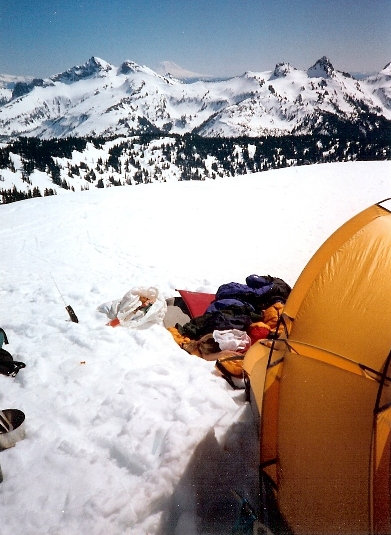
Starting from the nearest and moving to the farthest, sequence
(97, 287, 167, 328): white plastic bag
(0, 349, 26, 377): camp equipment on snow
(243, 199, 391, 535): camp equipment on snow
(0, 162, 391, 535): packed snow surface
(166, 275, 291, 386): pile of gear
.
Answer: (243, 199, 391, 535): camp equipment on snow, (0, 162, 391, 535): packed snow surface, (0, 349, 26, 377): camp equipment on snow, (166, 275, 291, 386): pile of gear, (97, 287, 167, 328): white plastic bag

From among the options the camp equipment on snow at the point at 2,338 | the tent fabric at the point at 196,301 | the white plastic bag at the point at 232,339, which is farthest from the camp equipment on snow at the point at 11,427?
the tent fabric at the point at 196,301

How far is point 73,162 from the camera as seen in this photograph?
156 meters

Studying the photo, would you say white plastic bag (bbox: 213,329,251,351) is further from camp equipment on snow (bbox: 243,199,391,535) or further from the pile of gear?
camp equipment on snow (bbox: 243,199,391,535)

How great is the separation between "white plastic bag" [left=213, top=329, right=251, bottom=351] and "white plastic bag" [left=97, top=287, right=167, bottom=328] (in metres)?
1.61

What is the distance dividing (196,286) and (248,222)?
7436 millimetres

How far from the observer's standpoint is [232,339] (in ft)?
19.9

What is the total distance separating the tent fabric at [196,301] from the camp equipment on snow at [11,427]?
382 cm

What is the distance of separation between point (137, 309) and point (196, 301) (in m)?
1.38

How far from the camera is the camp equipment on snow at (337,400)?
2.72m

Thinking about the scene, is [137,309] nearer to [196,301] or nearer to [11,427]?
[196,301]

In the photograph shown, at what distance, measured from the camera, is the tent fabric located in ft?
24.9

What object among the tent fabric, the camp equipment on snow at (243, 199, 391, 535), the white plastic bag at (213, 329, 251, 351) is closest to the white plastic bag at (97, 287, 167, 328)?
the tent fabric

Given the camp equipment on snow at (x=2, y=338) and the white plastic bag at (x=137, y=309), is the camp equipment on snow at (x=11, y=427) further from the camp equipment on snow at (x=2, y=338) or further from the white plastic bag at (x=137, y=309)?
the white plastic bag at (x=137, y=309)

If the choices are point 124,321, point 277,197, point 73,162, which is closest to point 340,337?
point 124,321
